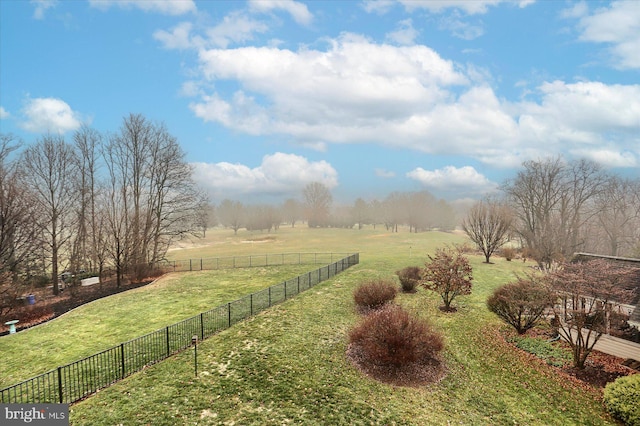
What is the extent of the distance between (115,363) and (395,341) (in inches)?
474

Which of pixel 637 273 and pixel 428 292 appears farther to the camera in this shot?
pixel 428 292

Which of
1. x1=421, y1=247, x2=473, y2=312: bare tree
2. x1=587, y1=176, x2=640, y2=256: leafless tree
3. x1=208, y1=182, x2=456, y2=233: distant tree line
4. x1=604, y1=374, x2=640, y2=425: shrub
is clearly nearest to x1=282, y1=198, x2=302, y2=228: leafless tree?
x1=208, y1=182, x2=456, y2=233: distant tree line

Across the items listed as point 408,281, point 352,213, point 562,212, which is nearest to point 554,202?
point 562,212

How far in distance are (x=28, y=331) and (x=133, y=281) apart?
14.9 meters

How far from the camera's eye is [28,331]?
18.1m

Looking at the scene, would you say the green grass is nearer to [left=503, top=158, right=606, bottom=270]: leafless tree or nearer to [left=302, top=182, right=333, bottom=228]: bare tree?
[left=503, top=158, right=606, bottom=270]: leafless tree

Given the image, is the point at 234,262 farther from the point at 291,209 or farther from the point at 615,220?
the point at 291,209

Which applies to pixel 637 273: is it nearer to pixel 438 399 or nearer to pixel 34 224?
pixel 438 399

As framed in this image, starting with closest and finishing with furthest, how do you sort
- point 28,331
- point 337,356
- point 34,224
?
point 337,356, point 28,331, point 34,224

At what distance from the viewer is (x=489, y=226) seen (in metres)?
42.7

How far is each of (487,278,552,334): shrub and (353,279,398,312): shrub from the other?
6.57m

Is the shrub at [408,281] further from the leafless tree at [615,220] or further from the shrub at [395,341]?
the leafless tree at [615,220]

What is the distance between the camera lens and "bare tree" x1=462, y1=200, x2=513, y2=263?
41.7 metres

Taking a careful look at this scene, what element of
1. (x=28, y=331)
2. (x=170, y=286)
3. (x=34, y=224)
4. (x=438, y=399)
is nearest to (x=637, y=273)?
(x=438, y=399)
